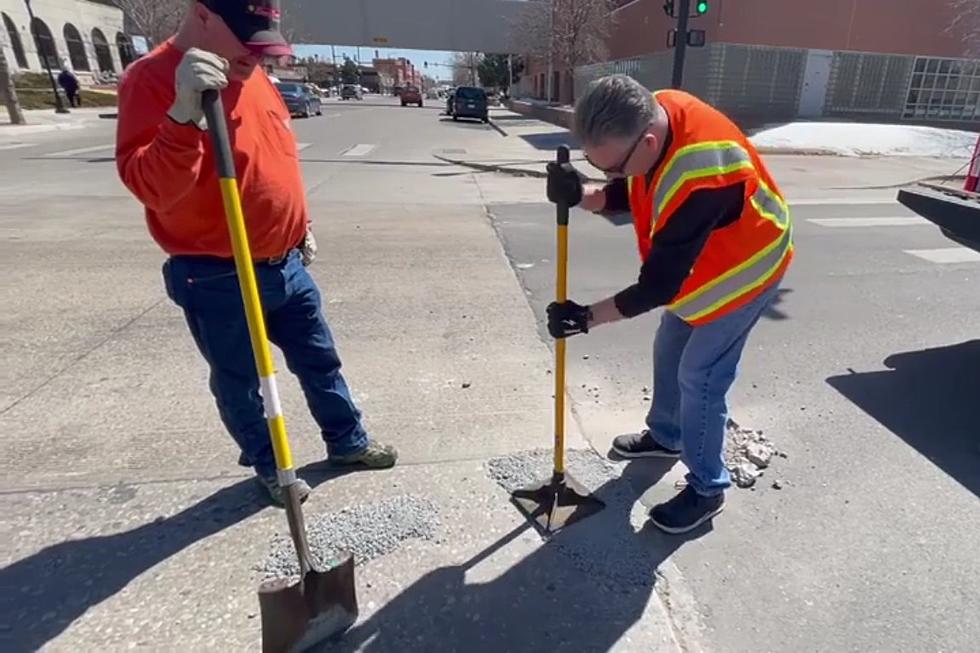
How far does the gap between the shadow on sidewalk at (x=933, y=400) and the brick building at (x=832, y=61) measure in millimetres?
20761

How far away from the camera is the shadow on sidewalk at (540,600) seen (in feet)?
6.36

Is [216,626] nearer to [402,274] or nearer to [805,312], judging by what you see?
[402,274]

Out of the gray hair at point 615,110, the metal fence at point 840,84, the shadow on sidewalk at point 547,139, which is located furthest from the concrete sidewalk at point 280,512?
the metal fence at point 840,84

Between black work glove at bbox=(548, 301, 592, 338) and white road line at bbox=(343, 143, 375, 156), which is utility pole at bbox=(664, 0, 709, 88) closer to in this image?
white road line at bbox=(343, 143, 375, 156)

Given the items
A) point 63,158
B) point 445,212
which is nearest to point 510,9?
point 63,158

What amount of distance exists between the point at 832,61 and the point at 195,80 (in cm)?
2710

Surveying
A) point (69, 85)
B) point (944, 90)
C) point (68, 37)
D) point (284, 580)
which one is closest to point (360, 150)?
point (284, 580)

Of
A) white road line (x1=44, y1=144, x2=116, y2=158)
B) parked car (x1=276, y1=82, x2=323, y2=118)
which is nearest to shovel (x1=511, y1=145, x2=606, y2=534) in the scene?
white road line (x1=44, y1=144, x2=116, y2=158)

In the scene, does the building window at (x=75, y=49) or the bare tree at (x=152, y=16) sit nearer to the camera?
the bare tree at (x=152, y=16)

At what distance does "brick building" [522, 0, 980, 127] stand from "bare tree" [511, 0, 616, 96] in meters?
2.84

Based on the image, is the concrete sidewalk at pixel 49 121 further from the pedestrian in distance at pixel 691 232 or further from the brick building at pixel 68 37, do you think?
the pedestrian in distance at pixel 691 232

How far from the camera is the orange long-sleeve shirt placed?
1.76 metres

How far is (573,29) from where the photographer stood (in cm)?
2594

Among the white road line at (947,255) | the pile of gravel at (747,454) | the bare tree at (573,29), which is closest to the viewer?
the pile of gravel at (747,454)
